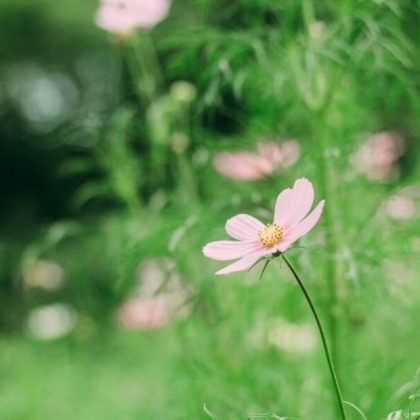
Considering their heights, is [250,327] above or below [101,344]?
above

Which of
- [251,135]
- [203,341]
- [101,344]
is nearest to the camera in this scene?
[251,135]

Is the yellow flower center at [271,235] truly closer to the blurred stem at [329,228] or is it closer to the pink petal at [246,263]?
the pink petal at [246,263]

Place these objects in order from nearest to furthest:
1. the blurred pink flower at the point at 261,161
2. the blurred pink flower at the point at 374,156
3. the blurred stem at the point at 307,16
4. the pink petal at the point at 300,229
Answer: the pink petal at the point at 300,229 → the blurred stem at the point at 307,16 → the blurred pink flower at the point at 261,161 → the blurred pink flower at the point at 374,156

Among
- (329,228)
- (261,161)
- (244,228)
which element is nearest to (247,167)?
(261,161)

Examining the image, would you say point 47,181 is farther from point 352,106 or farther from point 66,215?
point 352,106

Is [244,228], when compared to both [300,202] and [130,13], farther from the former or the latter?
[130,13]

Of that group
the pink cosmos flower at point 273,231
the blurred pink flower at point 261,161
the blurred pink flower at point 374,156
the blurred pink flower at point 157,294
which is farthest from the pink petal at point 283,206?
the blurred pink flower at point 374,156

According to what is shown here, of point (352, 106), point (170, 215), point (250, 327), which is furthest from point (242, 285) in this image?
point (352, 106)
